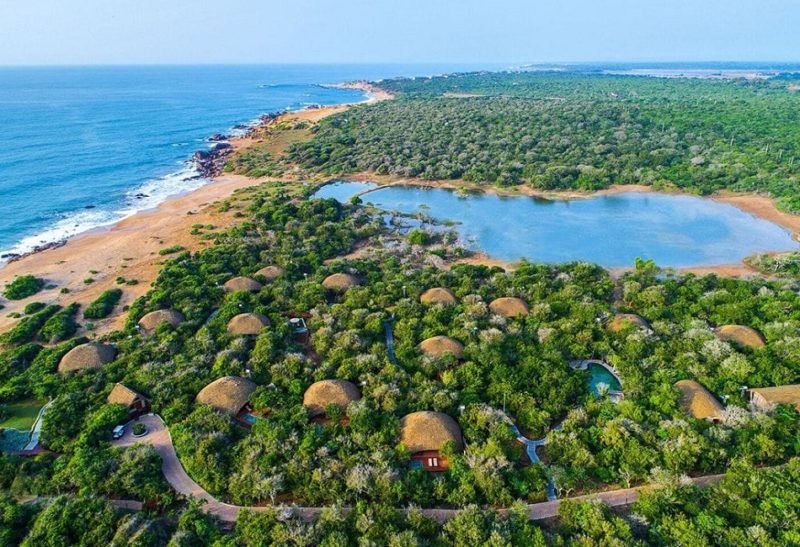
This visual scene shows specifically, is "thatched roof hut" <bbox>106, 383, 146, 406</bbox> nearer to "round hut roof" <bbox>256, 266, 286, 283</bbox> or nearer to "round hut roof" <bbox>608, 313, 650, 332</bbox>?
"round hut roof" <bbox>256, 266, 286, 283</bbox>

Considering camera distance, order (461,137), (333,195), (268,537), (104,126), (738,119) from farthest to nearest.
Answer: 1. (104,126)
2. (738,119)
3. (461,137)
4. (333,195)
5. (268,537)

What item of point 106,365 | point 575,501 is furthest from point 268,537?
point 106,365

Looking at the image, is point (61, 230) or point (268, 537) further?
point (61, 230)

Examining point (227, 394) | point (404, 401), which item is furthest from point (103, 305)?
point (404, 401)

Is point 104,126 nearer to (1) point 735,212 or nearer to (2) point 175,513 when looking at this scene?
(2) point 175,513

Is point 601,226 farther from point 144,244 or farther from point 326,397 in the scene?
point 144,244

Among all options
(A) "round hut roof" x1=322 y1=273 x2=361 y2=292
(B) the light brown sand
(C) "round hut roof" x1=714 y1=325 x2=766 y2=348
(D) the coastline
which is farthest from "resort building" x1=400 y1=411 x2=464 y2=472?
(B) the light brown sand

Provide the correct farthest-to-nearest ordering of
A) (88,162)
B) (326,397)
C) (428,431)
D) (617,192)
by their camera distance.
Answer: (88,162) → (617,192) → (326,397) → (428,431)

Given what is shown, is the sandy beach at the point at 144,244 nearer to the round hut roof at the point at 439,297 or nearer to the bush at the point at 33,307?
the bush at the point at 33,307
